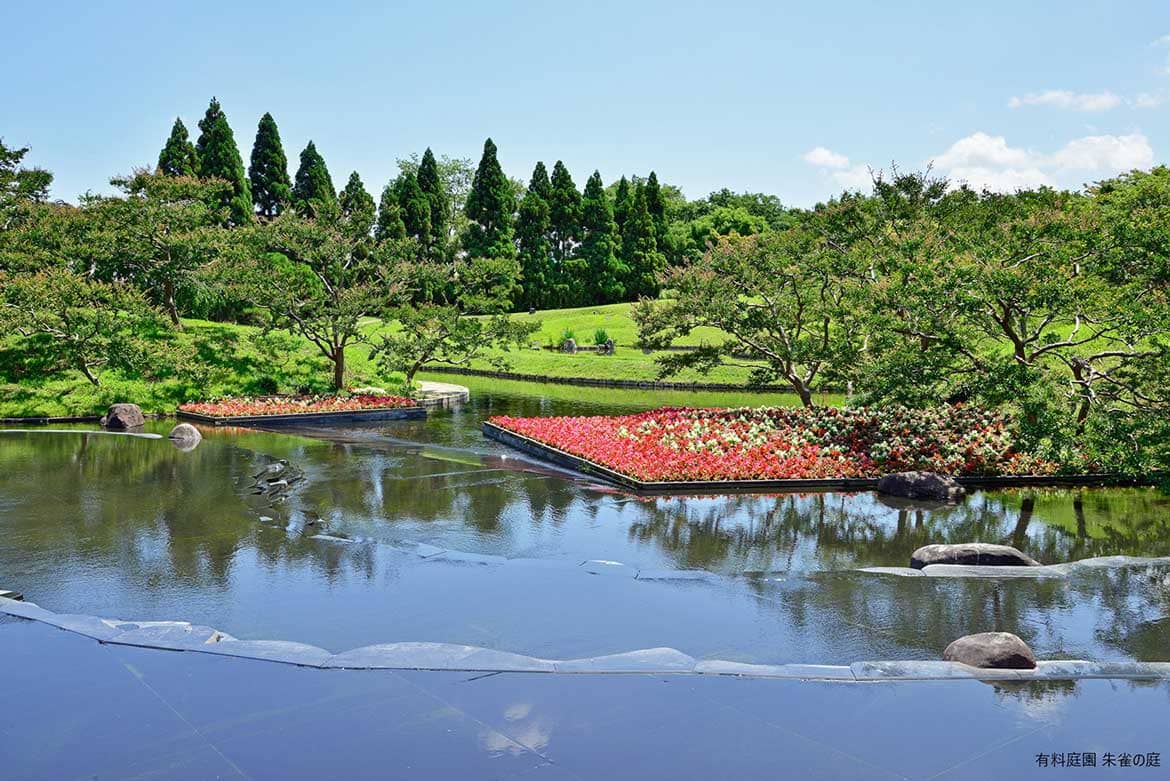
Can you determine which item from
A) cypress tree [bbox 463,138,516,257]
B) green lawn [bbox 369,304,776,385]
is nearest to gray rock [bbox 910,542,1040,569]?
green lawn [bbox 369,304,776,385]

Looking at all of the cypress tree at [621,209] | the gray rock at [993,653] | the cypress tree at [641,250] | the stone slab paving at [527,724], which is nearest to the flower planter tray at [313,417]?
the stone slab paving at [527,724]

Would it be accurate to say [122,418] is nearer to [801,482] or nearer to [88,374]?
[88,374]

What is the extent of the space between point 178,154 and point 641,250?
3060 centimetres

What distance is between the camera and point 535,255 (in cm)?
6381

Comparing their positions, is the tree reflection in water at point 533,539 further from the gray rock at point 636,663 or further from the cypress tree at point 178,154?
the cypress tree at point 178,154

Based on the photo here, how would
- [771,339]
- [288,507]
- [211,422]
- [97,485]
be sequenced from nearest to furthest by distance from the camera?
[288,507], [97,485], [771,339], [211,422]

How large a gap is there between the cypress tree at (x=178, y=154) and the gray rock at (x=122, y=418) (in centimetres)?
2606

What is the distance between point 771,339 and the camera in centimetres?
2256

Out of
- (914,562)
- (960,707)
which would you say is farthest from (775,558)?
(960,707)

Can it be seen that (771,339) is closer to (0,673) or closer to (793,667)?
(793,667)

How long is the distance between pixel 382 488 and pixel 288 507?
217cm

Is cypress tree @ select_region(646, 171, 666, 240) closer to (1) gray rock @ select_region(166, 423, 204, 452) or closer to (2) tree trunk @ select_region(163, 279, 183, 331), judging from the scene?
(2) tree trunk @ select_region(163, 279, 183, 331)

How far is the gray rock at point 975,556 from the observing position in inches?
444

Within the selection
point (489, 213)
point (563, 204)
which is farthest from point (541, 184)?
point (489, 213)
